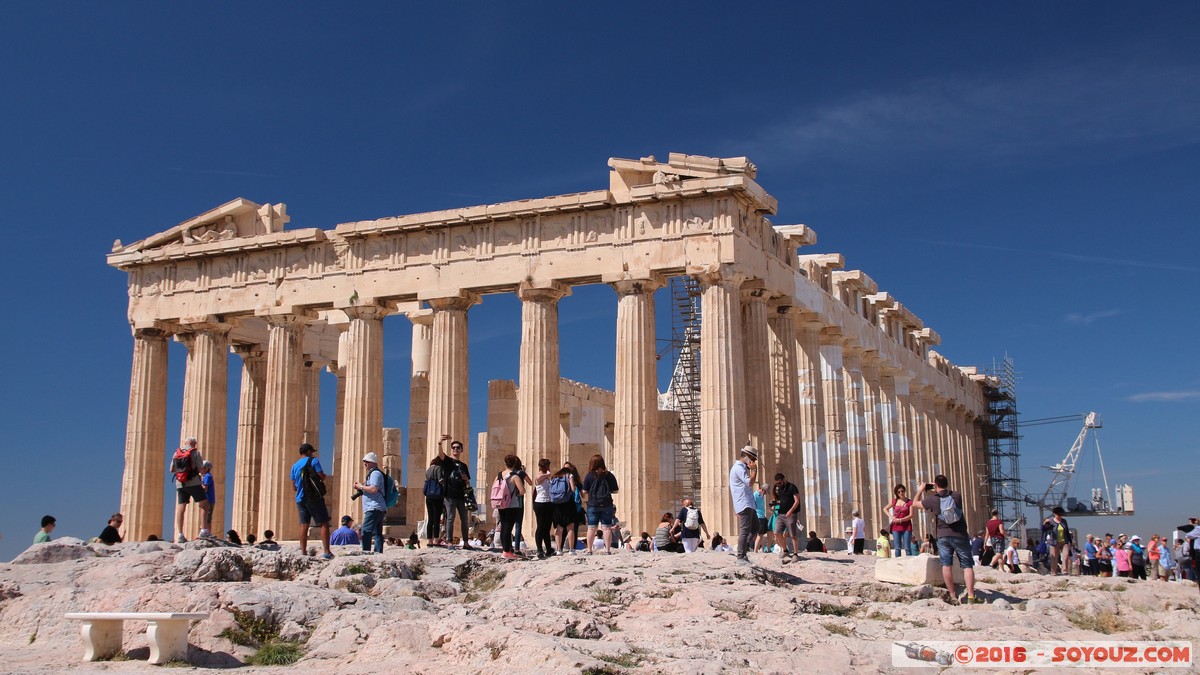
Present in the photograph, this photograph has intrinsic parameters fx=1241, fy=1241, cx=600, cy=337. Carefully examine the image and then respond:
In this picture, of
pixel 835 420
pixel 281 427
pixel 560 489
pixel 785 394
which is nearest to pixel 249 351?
pixel 281 427

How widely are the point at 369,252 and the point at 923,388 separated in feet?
72.6

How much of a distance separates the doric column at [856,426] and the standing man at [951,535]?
63.6ft

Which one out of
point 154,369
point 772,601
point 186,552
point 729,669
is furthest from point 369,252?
point 729,669

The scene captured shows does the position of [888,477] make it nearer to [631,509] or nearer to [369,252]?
[631,509]

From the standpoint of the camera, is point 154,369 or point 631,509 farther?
point 154,369

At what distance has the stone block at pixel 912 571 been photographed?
54.3 feet

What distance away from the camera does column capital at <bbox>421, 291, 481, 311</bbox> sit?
31891mm

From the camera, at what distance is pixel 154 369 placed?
35969 mm

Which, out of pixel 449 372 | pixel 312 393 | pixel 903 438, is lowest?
pixel 903 438

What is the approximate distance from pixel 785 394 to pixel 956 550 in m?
16.0

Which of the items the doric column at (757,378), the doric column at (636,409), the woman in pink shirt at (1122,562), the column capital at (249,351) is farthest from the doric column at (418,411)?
the woman in pink shirt at (1122,562)

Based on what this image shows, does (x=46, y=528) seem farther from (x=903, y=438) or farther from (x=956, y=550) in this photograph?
(x=903, y=438)

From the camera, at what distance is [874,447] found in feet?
127

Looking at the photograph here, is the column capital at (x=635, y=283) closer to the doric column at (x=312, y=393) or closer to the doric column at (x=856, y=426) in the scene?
the doric column at (x=856, y=426)
